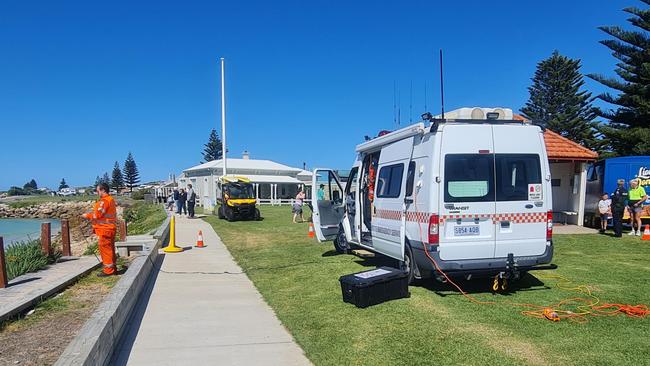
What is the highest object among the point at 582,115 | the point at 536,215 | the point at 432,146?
the point at 582,115

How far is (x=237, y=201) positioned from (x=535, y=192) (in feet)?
60.2

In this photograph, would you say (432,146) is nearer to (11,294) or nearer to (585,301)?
(585,301)

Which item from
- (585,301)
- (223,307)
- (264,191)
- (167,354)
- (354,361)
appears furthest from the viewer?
(264,191)

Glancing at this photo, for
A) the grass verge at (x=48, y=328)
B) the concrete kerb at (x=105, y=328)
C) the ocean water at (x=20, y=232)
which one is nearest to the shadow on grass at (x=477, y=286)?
the concrete kerb at (x=105, y=328)

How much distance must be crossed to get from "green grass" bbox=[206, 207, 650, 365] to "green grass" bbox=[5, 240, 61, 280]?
444 cm

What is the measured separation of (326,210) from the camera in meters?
11.5

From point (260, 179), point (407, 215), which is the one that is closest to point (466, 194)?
point (407, 215)

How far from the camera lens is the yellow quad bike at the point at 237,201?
945 inches

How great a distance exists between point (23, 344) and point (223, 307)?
2.61m

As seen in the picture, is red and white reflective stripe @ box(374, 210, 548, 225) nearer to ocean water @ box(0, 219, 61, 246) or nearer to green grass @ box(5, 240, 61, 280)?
green grass @ box(5, 240, 61, 280)

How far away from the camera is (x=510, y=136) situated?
7266 mm

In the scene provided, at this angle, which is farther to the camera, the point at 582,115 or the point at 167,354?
the point at 582,115

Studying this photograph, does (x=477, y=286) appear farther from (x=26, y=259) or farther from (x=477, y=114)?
(x=26, y=259)

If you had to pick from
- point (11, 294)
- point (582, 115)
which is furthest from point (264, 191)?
point (11, 294)
